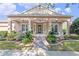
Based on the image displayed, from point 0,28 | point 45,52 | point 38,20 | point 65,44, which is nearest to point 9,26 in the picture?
point 0,28

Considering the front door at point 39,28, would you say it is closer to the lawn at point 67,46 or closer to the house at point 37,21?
the house at point 37,21

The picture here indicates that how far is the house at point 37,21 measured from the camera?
5105 mm

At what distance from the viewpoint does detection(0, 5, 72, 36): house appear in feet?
16.8

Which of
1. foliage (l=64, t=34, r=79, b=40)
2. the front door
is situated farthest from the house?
foliage (l=64, t=34, r=79, b=40)

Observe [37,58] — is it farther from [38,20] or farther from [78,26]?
[78,26]

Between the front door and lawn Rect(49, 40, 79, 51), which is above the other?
the front door

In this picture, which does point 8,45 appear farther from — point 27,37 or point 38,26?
point 38,26

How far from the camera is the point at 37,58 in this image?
4977 mm

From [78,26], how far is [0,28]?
5.63 ft

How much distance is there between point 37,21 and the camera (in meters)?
5.15

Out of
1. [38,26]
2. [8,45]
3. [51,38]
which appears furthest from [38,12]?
[8,45]

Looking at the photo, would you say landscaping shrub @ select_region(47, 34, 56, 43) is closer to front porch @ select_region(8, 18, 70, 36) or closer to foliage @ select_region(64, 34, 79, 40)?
front porch @ select_region(8, 18, 70, 36)

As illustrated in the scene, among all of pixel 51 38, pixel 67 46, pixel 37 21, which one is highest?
pixel 37 21

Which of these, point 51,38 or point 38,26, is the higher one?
point 38,26
